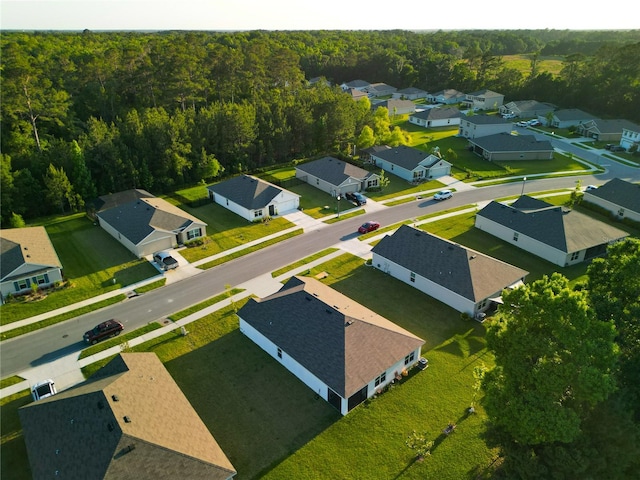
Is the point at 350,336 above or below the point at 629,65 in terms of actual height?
below

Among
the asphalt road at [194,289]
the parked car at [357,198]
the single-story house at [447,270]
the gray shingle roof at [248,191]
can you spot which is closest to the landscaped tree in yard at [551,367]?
the single-story house at [447,270]

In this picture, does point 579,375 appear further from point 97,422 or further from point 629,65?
point 629,65

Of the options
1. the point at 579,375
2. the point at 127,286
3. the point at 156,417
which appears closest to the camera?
the point at 579,375

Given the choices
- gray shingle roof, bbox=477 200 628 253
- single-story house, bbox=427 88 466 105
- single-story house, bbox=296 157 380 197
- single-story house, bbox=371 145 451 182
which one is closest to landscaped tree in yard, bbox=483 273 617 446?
gray shingle roof, bbox=477 200 628 253

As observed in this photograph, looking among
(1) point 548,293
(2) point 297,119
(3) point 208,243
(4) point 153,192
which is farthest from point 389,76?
(1) point 548,293

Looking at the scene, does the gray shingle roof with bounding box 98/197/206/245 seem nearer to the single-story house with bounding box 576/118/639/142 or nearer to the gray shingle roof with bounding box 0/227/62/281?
the gray shingle roof with bounding box 0/227/62/281

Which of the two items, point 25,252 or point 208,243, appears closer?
point 25,252

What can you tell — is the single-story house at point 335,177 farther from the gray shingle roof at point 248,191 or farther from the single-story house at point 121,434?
the single-story house at point 121,434
